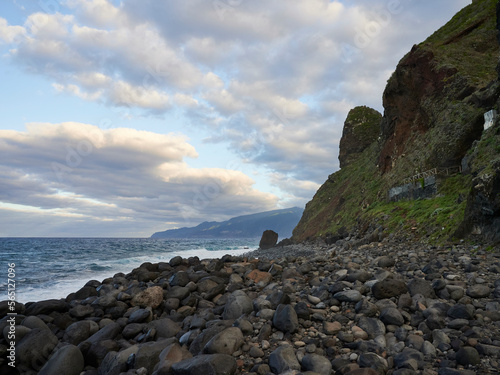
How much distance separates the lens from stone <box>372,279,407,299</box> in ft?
18.9

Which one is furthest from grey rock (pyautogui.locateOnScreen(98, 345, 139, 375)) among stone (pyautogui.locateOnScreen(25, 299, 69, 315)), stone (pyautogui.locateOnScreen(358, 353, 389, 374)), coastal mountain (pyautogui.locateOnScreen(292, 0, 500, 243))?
coastal mountain (pyautogui.locateOnScreen(292, 0, 500, 243))

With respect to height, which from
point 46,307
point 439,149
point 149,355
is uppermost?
point 439,149

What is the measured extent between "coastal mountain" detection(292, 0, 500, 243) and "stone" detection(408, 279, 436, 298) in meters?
5.01

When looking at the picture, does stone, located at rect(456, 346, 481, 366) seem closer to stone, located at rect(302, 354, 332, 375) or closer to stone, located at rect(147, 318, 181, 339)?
stone, located at rect(302, 354, 332, 375)

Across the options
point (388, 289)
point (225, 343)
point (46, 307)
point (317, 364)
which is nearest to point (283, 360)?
point (317, 364)

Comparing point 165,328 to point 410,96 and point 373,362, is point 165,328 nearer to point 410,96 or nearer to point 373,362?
point 373,362

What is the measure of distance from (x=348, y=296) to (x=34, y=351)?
6.57 meters

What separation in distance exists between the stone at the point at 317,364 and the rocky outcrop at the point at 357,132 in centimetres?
5172

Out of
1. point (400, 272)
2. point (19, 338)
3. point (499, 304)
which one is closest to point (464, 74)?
point (400, 272)

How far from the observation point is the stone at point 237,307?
20.7 feet

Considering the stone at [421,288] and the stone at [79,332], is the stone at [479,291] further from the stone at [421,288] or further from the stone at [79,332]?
the stone at [79,332]

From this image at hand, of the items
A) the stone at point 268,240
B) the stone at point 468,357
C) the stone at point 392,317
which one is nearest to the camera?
the stone at point 468,357

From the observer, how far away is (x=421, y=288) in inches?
227

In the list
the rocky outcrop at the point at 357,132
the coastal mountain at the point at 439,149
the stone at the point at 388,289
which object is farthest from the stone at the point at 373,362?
the rocky outcrop at the point at 357,132
